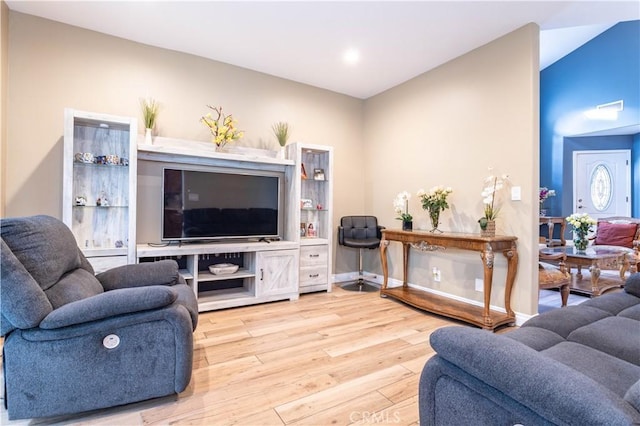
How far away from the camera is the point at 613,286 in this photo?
3758mm

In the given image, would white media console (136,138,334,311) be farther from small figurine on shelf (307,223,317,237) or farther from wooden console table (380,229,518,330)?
wooden console table (380,229,518,330)

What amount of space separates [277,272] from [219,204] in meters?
0.98

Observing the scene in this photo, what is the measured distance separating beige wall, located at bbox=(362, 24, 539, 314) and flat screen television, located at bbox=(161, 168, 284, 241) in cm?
166

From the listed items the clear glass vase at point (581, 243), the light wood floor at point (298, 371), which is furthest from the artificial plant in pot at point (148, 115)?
the clear glass vase at point (581, 243)

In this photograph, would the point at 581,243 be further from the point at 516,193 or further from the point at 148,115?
the point at 148,115

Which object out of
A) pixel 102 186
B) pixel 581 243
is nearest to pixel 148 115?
pixel 102 186

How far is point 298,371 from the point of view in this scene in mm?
2004

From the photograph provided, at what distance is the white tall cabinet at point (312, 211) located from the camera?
3725 mm

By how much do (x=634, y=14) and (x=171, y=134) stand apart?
4.52 meters

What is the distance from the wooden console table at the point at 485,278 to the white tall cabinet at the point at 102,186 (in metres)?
2.77

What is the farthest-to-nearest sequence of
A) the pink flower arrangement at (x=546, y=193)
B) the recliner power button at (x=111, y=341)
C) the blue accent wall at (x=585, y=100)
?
1. the pink flower arrangement at (x=546, y=193)
2. the blue accent wall at (x=585, y=100)
3. the recliner power button at (x=111, y=341)

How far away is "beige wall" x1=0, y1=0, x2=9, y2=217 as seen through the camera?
251cm

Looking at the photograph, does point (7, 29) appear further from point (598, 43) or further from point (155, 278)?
point (598, 43)

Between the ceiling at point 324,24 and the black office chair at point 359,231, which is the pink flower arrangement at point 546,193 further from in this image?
the black office chair at point 359,231
